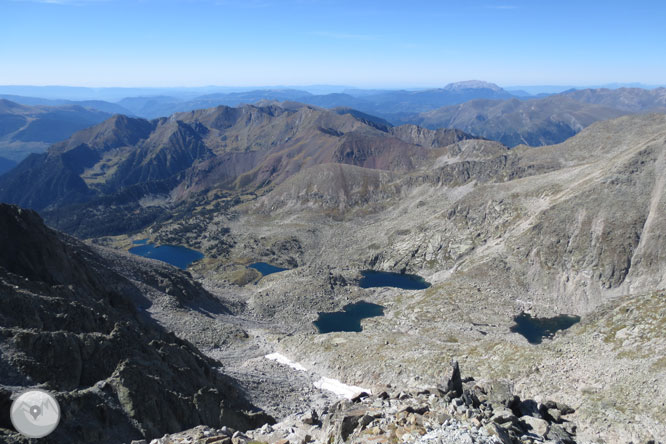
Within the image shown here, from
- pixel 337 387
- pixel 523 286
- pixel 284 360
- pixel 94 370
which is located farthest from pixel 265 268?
pixel 94 370

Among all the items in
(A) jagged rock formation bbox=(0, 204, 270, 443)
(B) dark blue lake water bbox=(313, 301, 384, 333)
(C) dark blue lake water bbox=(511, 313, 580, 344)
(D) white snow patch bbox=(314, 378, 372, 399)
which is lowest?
(B) dark blue lake water bbox=(313, 301, 384, 333)

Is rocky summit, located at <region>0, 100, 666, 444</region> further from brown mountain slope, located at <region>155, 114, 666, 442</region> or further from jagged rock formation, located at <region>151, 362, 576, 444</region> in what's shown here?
brown mountain slope, located at <region>155, 114, 666, 442</region>

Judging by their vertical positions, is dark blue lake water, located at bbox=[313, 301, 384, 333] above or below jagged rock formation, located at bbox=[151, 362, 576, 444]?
below

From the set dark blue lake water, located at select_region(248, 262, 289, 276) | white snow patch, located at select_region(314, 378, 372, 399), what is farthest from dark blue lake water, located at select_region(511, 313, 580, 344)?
dark blue lake water, located at select_region(248, 262, 289, 276)

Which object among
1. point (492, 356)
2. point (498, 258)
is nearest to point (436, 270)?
point (498, 258)

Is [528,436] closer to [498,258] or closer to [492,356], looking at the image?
[492,356]

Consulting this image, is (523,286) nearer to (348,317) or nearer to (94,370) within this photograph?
(348,317)

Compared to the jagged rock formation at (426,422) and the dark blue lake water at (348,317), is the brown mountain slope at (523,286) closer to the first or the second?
the dark blue lake water at (348,317)
